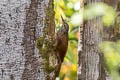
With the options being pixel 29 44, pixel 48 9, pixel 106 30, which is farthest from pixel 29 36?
pixel 106 30

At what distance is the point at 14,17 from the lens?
5.08 ft

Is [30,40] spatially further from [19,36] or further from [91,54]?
[91,54]

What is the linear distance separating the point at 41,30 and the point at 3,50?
18 centimetres

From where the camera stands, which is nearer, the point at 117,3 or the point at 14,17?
the point at 14,17

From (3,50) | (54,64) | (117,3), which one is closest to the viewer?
(3,50)

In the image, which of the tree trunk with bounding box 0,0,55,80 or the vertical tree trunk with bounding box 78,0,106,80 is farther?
the vertical tree trunk with bounding box 78,0,106,80

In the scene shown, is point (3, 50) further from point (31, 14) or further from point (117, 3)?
point (117, 3)

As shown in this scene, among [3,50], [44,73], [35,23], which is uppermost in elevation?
[35,23]

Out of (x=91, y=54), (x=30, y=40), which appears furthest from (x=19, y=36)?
(x=91, y=54)

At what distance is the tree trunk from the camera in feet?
5.08

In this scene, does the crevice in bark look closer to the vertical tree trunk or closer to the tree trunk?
the tree trunk

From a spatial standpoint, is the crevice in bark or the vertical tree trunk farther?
the vertical tree trunk

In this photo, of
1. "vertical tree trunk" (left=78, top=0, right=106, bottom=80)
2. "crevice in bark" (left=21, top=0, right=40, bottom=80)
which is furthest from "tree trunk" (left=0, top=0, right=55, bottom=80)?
"vertical tree trunk" (left=78, top=0, right=106, bottom=80)

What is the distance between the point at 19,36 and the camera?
1.55 meters
